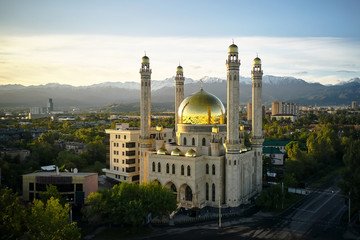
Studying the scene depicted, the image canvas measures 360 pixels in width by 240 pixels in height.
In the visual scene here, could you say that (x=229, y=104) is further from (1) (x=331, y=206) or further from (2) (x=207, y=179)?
(1) (x=331, y=206)

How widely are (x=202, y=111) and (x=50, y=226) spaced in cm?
2536

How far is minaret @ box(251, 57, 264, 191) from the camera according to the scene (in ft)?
175

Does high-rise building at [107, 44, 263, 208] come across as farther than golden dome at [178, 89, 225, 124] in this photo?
No

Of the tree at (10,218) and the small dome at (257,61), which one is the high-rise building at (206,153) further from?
the tree at (10,218)

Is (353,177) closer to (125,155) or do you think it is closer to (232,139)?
(232,139)

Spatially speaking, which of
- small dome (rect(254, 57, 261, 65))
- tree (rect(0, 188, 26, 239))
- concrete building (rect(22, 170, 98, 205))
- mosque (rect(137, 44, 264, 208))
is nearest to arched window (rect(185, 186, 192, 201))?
mosque (rect(137, 44, 264, 208))

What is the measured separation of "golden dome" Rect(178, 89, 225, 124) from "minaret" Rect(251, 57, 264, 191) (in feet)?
17.0

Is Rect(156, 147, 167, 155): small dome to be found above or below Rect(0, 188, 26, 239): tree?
above

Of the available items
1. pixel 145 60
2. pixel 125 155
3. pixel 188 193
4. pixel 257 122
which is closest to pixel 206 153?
pixel 188 193

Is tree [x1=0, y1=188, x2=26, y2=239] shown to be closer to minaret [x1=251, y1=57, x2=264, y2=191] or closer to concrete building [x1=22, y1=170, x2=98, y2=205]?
concrete building [x1=22, y1=170, x2=98, y2=205]

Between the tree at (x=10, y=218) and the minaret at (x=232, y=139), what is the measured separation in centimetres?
2213

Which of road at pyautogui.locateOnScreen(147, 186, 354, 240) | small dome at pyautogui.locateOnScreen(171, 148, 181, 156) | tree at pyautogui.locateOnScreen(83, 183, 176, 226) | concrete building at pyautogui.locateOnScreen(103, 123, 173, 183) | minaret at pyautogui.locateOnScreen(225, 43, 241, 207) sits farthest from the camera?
concrete building at pyautogui.locateOnScreen(103, 123, 173, 183)

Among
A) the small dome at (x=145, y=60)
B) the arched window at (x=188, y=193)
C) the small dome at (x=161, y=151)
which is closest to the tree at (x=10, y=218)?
the small dome at (x=161, y=151)

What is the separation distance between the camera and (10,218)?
29844 millimetres
